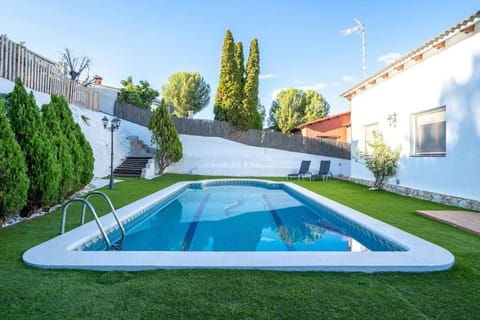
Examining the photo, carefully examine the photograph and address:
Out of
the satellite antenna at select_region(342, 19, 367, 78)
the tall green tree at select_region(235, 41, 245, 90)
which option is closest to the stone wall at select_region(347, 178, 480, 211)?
the tall green tree at select_region(235, 41, 245, 90)

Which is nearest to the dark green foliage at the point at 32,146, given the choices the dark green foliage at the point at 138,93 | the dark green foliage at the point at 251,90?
the dark green foliage at the point at 251,90

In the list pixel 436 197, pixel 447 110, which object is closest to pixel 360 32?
pixel 447 110

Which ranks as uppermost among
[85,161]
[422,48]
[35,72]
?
[422,48]

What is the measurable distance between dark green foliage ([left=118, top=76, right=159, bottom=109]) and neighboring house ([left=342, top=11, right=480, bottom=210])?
19.0m

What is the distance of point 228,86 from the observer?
66.5 feet

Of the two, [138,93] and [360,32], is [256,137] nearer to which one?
[360,32]

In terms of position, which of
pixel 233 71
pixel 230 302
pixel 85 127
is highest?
pixel 233 71

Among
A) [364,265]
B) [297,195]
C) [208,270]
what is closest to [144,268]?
[208,270]

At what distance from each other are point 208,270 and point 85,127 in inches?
476

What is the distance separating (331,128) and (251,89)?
928 cm

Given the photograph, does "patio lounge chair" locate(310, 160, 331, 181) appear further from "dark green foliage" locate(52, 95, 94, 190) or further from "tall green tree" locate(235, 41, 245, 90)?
"dark green foliage" locate(52, 95, 94, 190)

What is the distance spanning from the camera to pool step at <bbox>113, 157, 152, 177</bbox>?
49.2 ft

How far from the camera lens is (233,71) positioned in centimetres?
2039

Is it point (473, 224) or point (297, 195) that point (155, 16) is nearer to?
point (297, 195)
